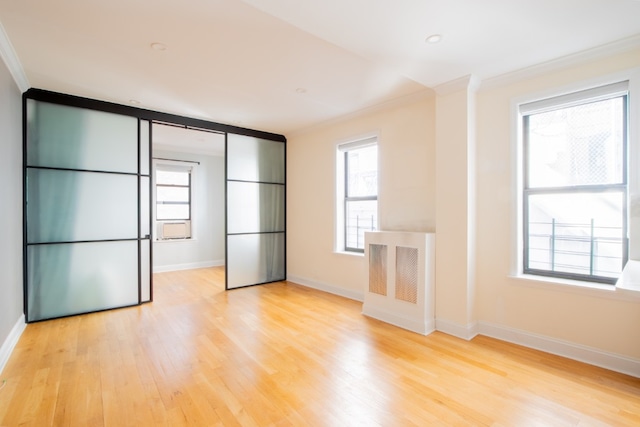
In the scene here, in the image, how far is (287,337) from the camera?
10.3 ft

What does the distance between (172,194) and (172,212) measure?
1.34 feet

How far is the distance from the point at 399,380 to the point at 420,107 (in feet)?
9.83

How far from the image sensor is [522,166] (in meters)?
3.04

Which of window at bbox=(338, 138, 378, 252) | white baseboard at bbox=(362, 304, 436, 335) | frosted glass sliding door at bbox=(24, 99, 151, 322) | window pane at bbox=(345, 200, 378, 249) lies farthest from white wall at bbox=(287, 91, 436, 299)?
frosted glass sliding door at bbox=(24, 99, 151, 322)

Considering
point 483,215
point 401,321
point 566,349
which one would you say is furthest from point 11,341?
point 566,349

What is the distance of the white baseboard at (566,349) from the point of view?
94.8 inches

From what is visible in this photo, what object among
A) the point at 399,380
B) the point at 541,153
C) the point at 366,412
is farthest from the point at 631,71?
the point at 366,412

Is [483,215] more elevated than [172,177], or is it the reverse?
[172,177]

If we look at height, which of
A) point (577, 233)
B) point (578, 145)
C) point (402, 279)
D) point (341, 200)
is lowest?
point (402, 279)

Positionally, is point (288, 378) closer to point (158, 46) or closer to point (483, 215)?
point (483, 215)

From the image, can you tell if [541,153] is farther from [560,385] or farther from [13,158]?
[13,158]

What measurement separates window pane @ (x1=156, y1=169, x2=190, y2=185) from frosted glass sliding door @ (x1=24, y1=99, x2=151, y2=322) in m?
2.61

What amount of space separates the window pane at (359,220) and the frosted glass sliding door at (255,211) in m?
1.50

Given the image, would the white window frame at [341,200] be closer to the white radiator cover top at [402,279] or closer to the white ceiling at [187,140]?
the white radiator cover top at [402,279]
